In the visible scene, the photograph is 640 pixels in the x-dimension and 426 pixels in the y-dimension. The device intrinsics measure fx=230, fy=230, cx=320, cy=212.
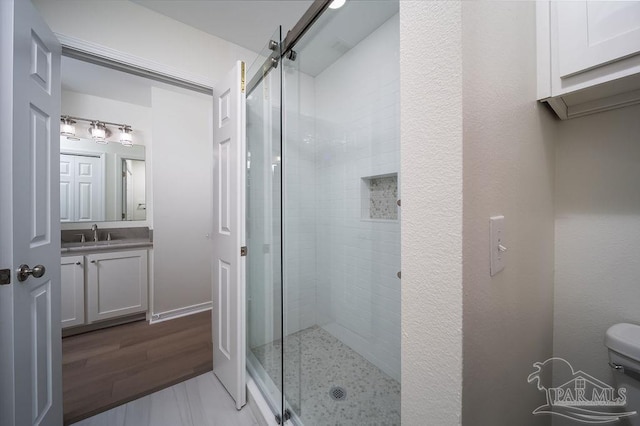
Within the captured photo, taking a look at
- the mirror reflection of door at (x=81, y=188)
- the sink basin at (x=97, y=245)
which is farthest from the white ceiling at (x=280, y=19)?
the sink basin at (x=97, y=245)

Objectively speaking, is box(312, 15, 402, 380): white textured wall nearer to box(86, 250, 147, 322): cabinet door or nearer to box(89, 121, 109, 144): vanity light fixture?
box(86, 250, 147, 322): cabinet door

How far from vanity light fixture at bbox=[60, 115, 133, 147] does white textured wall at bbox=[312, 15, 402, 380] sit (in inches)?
93.8

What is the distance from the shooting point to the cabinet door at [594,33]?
0.58m

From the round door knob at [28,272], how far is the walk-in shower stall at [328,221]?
3.05 feet

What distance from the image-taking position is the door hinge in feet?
2.72

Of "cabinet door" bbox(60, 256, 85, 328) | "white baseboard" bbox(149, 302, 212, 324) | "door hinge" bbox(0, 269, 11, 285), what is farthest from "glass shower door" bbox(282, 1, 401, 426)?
"cabinet door" bbox(60, 256, 85, 328)

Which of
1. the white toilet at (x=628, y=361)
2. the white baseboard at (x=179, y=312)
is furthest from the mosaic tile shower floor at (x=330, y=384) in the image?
the white baseboard at (x=179, y=312)

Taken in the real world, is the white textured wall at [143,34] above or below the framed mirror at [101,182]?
above

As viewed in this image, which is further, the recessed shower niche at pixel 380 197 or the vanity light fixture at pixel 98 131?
the vanity light fixture at pixel 98 131

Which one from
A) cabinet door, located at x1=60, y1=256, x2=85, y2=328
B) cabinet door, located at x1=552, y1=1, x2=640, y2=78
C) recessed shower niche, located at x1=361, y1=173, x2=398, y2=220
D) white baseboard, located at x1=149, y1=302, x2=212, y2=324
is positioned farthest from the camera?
white baseboard, located at x1=149, y1=302, x2=212, y2=324

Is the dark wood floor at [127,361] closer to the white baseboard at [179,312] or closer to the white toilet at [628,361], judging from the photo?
the white baseboard at [179,312]

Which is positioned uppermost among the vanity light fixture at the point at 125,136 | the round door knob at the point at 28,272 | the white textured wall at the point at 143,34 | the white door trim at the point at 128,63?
the white textured wall at the point at 143,34

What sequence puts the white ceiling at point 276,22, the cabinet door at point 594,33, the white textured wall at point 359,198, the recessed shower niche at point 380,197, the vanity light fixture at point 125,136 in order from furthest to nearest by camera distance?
the vanity light fixture at point 125,136, the recessed shower niche at point 380,197, the white textured wall at point 359,198, the white ceiling at point 276,22, the cabinet door at point 594,33

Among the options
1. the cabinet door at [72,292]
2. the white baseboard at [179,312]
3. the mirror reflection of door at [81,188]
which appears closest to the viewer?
the cabinet door at [72,292]
